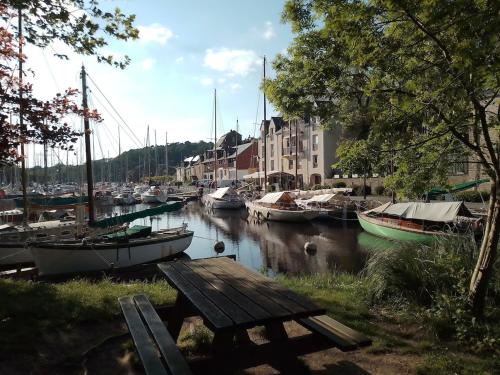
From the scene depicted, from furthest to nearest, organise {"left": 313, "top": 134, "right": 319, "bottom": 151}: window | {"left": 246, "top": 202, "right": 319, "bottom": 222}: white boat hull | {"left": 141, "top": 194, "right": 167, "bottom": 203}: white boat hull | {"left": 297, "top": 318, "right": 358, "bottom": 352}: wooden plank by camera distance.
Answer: {"left": 141, "top": 194, "right": 167, "bottom": 203}: white boat hull, {"left": 313, "top": 134, "right": 319, "bottom": 151}: window, {"left": 246, "top": 202, "right": 319, "bottom": 222}: white boat hull, {"left": 297, "top": 318, "right": 358, "bottom": 352}: wooden plank

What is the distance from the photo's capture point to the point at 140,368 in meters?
4.69

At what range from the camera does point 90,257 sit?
54.3ft

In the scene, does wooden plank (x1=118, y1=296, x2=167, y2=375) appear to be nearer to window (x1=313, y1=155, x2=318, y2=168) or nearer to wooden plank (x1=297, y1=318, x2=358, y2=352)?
wooden plank (x1=297, y1=318, x2=358, y2=352)

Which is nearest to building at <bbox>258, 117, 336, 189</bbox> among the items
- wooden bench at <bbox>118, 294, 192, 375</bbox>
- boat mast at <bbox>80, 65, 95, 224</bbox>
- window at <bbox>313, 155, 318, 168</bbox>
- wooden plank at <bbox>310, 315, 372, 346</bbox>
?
window at <bbox>313, 155, 318, 168</bbox>

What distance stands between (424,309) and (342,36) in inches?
157

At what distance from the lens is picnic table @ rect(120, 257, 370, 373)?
354cm

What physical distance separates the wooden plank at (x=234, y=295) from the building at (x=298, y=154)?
46.3 m

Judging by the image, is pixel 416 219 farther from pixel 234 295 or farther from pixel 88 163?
pixel 234 295

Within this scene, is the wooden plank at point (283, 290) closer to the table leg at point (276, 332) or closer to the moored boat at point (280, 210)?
the table leg at point (276, 332)

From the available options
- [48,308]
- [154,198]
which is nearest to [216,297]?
[48,308]

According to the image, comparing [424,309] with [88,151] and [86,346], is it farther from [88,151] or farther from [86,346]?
[88,151]

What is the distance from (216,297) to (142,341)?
0.80 meters

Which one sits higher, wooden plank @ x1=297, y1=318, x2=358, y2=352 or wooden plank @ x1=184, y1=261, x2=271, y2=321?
wooden plank @ x1=184, y1=261, x2=271, y2=321

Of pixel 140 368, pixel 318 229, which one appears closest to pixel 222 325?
pixel 140 368
